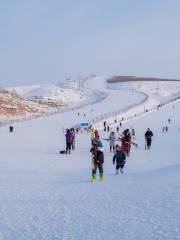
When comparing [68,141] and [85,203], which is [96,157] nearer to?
[85,203]

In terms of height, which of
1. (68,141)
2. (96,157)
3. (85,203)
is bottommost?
(85,203)

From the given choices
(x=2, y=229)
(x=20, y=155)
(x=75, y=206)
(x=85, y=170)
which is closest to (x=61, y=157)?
(x=20, y=155)

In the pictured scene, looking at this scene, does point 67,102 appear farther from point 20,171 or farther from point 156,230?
point 156,230

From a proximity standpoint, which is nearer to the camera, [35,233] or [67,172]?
[35,233]

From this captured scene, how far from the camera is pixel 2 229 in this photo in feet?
24.9

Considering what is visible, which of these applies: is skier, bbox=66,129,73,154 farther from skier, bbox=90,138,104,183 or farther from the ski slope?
skier, bbox=90,138,104,183

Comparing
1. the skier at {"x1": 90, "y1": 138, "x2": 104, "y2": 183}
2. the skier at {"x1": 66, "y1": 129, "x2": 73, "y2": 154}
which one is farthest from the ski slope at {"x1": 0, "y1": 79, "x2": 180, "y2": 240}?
the skier at {"x1": 66, "y1": 129, "x2": 73, "y2": 154}

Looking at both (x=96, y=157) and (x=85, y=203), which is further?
(x=96, y=157)

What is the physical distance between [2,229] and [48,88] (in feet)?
437

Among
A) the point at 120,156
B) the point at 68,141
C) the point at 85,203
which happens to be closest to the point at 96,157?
the point at 120,156

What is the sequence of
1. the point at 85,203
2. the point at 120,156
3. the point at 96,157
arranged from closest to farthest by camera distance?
1. the point at 85,203
2. the point at 96,157
3. the point at 120,156

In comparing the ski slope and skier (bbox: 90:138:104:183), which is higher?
skier (bbox: 90:138:104:183)

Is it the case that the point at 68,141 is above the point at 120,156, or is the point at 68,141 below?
above

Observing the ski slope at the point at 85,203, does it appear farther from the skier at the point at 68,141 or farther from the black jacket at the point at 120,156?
the skier at the point at 68,141
